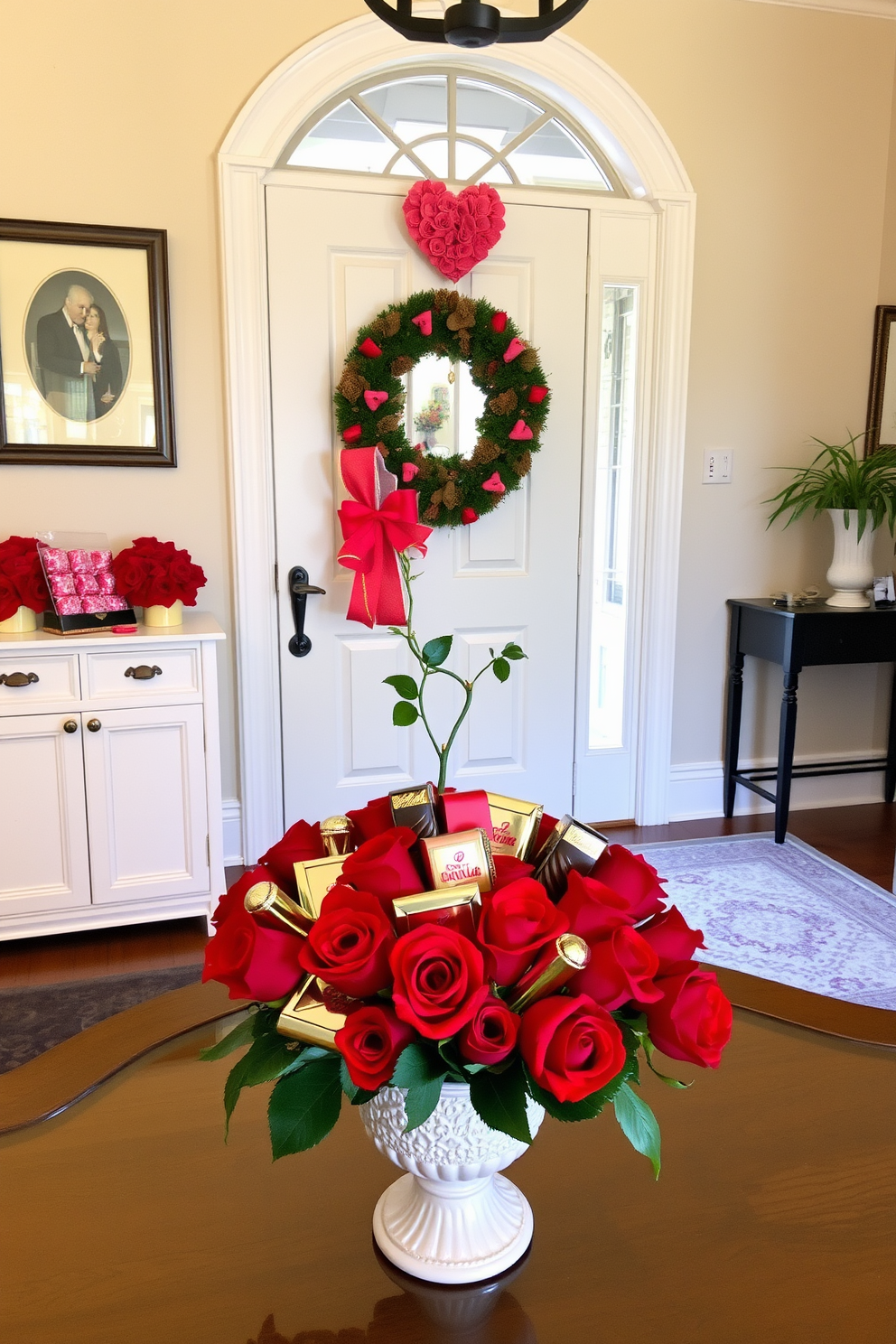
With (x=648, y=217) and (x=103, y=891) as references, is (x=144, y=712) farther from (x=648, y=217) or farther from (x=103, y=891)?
(x=648, y=217)

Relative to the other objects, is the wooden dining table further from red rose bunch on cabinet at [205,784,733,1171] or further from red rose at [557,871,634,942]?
red rose at [557,871,634,942]

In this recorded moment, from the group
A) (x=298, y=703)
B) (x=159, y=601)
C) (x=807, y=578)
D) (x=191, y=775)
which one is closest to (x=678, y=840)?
(x=807, y=578)

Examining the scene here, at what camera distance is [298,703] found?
10.2 ft

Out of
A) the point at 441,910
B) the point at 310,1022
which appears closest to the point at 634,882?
the point at 441,910

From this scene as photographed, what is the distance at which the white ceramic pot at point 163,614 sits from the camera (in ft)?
8.72

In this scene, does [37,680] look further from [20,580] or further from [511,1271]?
[511,1271]

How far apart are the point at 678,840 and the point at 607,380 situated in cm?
155

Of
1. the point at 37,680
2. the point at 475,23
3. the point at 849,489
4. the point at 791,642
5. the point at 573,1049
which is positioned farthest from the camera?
the point at 849,489

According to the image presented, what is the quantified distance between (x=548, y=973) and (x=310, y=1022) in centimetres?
18

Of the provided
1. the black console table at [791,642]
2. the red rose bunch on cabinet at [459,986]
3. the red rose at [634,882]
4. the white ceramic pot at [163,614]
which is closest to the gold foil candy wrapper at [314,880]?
the red rose bunch on cabinet at [459,986]

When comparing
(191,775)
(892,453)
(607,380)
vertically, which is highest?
(607,380)

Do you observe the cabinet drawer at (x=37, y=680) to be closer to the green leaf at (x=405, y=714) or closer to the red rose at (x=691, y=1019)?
the green leaf at (x=405, y=714)

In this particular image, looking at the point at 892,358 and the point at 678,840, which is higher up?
the point at 892,358

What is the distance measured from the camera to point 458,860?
764 mm
